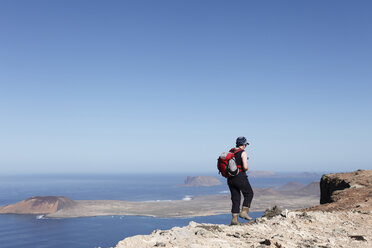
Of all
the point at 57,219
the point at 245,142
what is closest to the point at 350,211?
the point at 245,142

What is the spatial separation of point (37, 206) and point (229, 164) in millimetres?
215829

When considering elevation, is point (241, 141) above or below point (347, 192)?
above

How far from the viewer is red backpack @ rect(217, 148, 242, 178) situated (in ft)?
Answer: 26.3

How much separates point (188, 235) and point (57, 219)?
188 metres

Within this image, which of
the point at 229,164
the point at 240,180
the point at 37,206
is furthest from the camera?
the point at 37,206

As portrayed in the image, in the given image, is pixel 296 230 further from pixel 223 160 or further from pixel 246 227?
pixel 223 160

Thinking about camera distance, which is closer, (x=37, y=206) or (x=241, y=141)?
(x=241, y=141)

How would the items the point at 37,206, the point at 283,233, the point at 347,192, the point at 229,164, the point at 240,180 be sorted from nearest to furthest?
the point at 283,233 → the point at 229,164 → the point at 240,180 → the point at 347,192 → the point at 37,206

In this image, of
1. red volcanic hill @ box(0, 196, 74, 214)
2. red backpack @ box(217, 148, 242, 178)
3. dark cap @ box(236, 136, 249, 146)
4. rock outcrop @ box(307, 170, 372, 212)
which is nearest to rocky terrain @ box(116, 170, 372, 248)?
rock outcrop @ box(307, 170, 372, 212)

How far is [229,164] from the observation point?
26.3 feet

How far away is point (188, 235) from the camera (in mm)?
6109

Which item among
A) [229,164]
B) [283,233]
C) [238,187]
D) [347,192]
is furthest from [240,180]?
[347,192]

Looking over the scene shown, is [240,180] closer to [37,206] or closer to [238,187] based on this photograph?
[238,187]

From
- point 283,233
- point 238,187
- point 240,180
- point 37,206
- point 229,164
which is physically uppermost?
point 229,164
